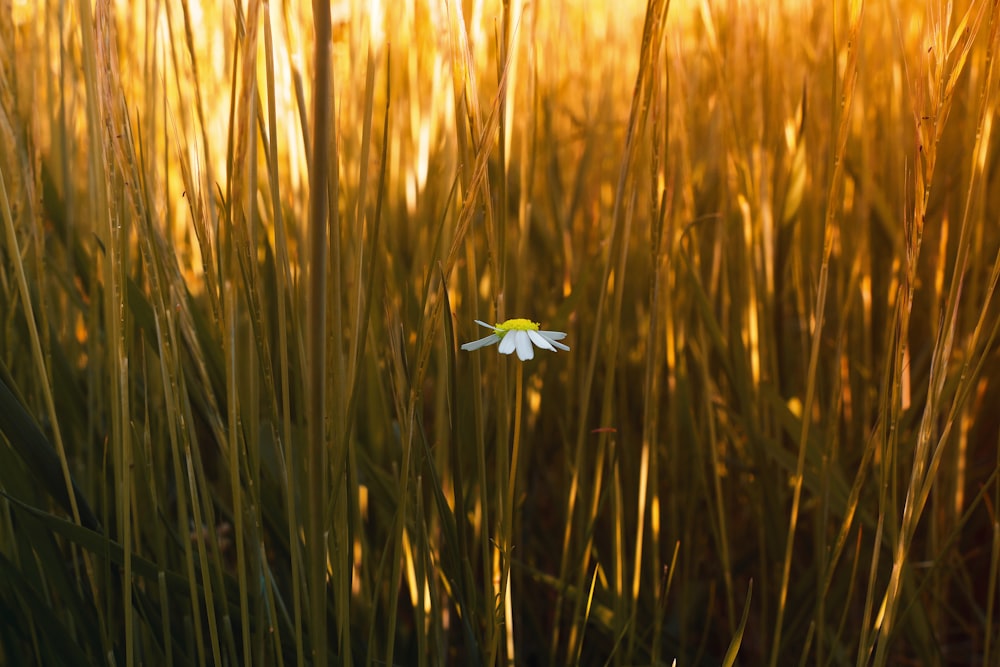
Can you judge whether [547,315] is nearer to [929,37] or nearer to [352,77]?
[352,77]

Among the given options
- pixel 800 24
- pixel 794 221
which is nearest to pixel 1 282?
pixel 794 221

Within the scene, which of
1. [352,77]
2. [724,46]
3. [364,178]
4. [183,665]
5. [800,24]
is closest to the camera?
[364,178]
